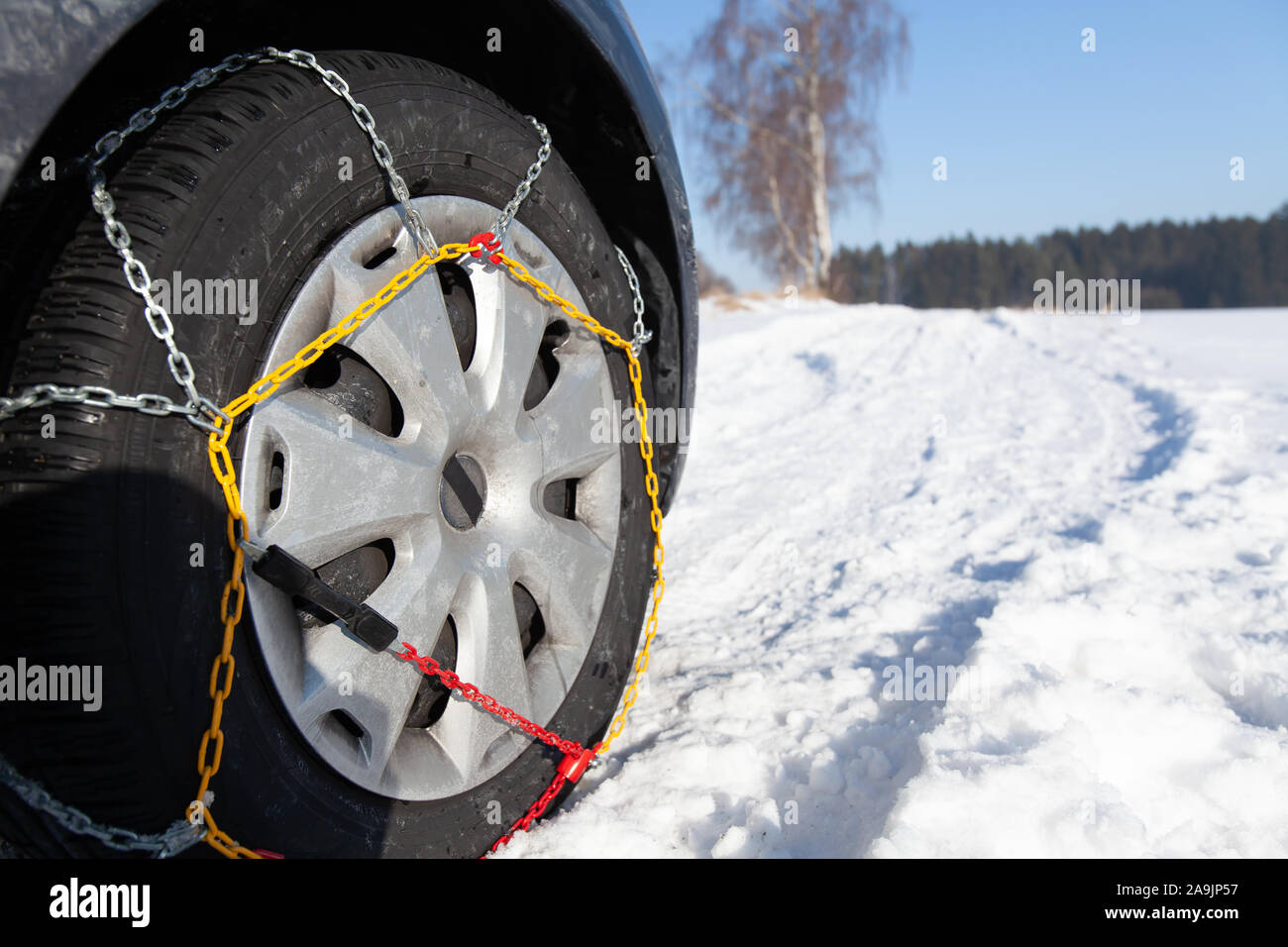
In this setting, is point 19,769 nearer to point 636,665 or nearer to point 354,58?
point 354,58

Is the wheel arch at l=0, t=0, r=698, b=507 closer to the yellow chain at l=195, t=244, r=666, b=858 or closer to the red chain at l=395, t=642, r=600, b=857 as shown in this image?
the yellow chain at l=195, t=244, r=666, b=858

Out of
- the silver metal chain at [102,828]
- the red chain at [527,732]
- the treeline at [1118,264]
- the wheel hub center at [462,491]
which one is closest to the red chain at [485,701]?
the red chain at [527,732]

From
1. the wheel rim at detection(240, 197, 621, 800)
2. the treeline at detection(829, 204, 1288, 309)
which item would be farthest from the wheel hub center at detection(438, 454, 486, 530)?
the treeline at detection(829, 204, 1288, 309)

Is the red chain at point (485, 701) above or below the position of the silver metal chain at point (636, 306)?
below

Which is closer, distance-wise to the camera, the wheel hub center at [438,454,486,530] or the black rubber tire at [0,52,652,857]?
the black rubber tire at [0,52,652,857]

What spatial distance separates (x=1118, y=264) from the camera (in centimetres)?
7431

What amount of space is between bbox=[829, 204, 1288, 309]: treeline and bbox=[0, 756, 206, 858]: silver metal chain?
6763cm

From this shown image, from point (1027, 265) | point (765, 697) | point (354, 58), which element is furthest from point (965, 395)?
point (1027, 265)

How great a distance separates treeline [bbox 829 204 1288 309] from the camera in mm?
68062

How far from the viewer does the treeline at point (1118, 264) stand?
6806 centimetres

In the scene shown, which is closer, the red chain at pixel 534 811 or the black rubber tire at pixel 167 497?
the black rubber tire at pixel 167 497

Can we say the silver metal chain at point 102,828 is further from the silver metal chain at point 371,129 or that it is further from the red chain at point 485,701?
the silver metal chain at point 371,129

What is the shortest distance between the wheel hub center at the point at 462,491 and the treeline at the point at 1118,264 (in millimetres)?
66943

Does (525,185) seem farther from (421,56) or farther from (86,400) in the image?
(86,400)
